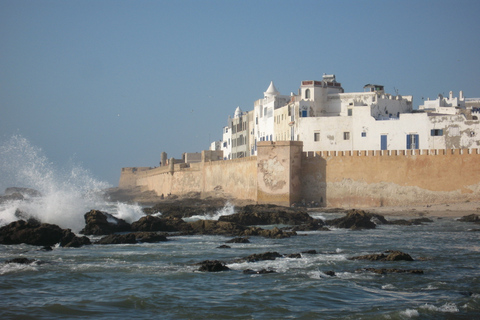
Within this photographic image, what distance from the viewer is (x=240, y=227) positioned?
20.1 meters

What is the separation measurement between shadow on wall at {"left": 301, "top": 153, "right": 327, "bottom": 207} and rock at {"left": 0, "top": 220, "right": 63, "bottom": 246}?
608 inches

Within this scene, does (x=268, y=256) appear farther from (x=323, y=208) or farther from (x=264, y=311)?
(x=323, y=208)

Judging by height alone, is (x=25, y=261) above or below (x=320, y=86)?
below

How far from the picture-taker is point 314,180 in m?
29.7

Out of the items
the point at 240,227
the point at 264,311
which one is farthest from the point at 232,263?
the point at 240,227

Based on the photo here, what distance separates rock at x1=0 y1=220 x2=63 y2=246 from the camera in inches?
629

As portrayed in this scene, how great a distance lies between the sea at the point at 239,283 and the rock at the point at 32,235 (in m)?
0.52

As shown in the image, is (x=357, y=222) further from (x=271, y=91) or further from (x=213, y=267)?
(x=271, y=91)

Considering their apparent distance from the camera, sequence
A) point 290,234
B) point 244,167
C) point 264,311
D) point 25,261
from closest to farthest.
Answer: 1. point 264,311
2. point 25,261
3. point 290,234
4. point 244,167

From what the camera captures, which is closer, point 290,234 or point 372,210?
point 290,234

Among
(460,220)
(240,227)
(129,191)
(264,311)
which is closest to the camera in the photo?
(264,311)

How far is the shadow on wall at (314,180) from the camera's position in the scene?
29.4 m

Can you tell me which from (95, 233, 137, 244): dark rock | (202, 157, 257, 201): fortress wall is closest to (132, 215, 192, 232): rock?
(95, 233, 137, 244): dark rock

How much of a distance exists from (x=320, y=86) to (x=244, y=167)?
8037 millimetres
